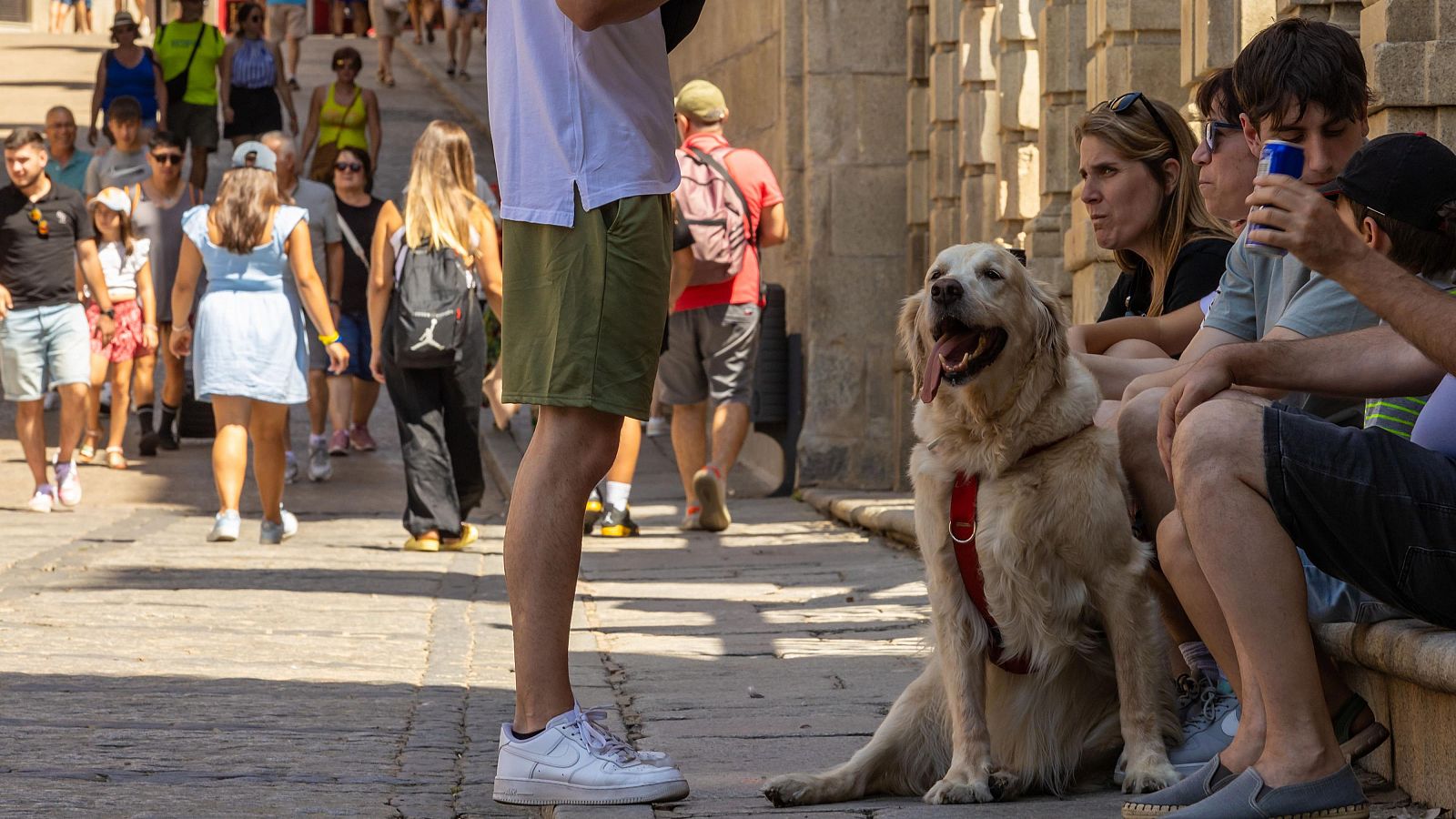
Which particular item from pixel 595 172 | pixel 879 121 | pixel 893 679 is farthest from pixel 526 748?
pixel 879 121

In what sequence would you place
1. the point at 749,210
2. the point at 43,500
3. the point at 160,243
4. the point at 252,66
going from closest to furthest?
the point at 749,210 → the point at 43,500 → the point at 160,243 → the point at 252,66

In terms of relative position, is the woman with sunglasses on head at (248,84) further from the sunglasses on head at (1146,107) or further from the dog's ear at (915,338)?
the dog's ear at (915,338)

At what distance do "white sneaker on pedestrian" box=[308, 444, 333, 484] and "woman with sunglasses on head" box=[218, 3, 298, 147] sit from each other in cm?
817

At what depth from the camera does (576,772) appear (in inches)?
151

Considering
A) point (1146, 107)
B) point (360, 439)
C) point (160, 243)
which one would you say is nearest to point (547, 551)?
point (1146, 107)

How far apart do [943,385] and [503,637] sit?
2.82 metres

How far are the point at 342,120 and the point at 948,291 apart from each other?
14892 millimetres

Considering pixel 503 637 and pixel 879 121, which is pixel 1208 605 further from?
pixel 879 121

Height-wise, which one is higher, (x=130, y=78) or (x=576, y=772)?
(x=130, y=78)

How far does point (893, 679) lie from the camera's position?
5.62m

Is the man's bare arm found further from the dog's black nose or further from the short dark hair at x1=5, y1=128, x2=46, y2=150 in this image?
the short dark hair at x1=5, y1=128, x2=46, y2=150

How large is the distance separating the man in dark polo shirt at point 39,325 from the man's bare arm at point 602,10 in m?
8.54

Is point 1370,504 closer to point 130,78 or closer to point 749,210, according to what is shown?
point 749,210

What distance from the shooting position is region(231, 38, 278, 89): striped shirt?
65.5ft
